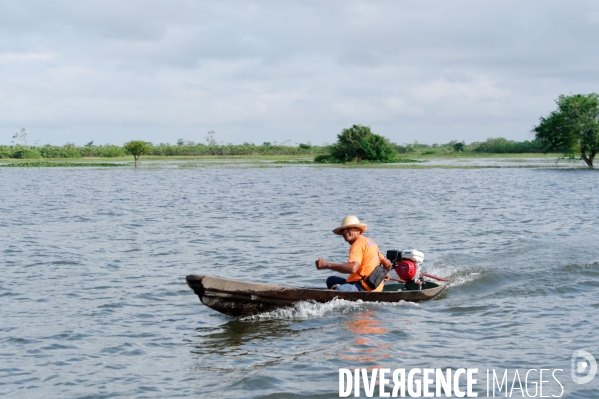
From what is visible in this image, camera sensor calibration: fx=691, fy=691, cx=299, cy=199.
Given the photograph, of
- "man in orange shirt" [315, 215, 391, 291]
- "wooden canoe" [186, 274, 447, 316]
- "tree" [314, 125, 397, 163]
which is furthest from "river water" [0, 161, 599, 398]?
"tree" [314, 125, 397, 163]

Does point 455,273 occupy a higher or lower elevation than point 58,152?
lower

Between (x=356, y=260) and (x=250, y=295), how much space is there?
176 centimetres

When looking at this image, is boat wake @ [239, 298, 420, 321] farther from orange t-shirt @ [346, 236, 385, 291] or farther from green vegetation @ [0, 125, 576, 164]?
green vegetation @ [0, 125, 576, 164]

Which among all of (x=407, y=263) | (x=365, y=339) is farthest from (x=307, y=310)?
(x=407, y=263)

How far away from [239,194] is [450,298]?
2475 centimetres

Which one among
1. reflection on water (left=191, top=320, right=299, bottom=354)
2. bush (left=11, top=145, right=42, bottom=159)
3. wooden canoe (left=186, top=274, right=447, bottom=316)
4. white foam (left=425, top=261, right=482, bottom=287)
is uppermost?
bush (left=11, top=145, right=42, bottom=159)

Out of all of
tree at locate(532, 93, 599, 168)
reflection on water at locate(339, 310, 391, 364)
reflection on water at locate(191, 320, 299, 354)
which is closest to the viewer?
reflection on water at locate(339, 310, 391, 364)

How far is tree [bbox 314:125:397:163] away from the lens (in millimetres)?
77062

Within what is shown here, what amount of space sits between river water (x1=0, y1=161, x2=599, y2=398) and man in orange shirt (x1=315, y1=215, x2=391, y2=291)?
1.33 feet

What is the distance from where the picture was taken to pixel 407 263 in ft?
40.2

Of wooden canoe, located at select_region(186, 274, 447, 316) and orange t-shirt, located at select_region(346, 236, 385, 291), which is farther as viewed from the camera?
orange t-shirt, located at select_region(346, 236, 385, 291)

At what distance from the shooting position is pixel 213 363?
8930 mm

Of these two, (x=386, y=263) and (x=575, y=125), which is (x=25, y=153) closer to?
(x=575, y=125)

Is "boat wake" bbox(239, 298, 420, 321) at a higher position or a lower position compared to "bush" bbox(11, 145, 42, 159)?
lower
